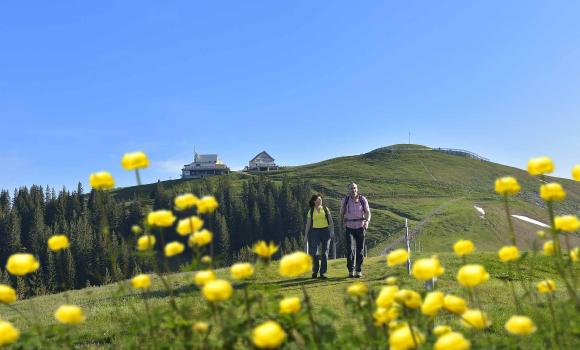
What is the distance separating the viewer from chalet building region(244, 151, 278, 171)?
181625 mm

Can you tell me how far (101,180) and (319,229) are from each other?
9.46 m

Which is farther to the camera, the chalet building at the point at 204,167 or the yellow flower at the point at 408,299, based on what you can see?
the chalet building at the point at 204,167

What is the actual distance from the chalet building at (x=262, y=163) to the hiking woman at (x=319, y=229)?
168 metres

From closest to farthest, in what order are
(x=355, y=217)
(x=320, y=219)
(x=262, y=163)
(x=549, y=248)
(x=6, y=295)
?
(x=6, y=295) → (x=549, y=248) → (x=355, y=217) → (x=320, y=219) → (x=262, y=163)

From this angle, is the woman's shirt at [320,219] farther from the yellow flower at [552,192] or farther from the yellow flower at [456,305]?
the yellow flower at [456,305]

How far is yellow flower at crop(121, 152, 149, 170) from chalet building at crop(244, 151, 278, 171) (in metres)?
178

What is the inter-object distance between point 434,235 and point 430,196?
3763 cm

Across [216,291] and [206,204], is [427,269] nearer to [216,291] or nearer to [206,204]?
[216,291]

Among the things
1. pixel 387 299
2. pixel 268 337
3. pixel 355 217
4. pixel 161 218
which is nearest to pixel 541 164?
pixel 387 299

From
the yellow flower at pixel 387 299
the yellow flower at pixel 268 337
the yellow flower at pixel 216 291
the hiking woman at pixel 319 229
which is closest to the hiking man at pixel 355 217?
the hiking woman at pixel 319 229

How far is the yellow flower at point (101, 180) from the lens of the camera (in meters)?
3.42

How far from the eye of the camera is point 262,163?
184m

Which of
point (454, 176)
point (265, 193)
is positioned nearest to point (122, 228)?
point (265, 193)

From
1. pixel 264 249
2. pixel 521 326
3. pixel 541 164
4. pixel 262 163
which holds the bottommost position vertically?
pixel 521 326
